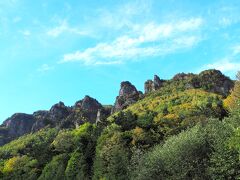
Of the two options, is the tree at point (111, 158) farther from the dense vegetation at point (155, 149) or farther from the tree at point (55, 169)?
the tree at point (55, 169)

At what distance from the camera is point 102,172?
4193 inches

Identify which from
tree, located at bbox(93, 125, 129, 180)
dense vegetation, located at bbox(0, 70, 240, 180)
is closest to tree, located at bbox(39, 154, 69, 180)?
dense vegetation, located at bbox(0, 70, 240, 180)

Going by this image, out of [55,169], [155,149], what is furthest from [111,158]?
[55,169]

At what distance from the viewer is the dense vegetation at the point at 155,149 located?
228ft

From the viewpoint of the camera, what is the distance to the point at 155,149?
9144 cm

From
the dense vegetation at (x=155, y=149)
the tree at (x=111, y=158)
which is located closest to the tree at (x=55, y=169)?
the dense vegetation at (x=155, y=149)

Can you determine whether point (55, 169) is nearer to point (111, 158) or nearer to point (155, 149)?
point (111, 158)

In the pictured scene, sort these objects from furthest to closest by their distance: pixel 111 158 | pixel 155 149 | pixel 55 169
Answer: pixel 55 169 → pixel 111 158 → pixel 155 149

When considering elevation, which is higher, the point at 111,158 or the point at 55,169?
the point at 55,169

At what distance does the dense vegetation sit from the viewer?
6956 cm

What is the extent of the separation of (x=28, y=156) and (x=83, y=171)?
54.9 m

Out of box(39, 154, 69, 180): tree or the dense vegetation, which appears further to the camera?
Answer: box(39, 154, 69, 180): tree

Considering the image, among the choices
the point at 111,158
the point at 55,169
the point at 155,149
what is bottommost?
the point at 155,149

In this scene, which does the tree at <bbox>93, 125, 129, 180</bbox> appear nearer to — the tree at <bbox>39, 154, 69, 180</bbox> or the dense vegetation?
the dense vegetation
